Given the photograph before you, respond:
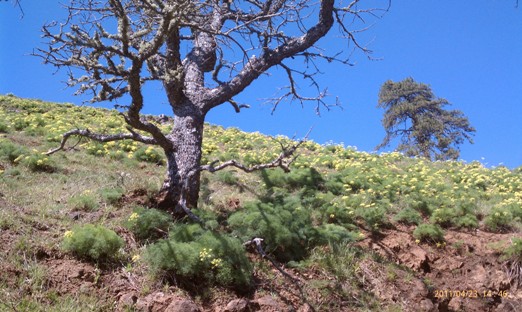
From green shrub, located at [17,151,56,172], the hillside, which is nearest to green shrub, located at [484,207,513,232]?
the hillside

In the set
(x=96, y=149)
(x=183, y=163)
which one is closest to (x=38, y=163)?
(x=96, y=149)

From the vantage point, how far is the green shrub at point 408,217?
23.9 ft

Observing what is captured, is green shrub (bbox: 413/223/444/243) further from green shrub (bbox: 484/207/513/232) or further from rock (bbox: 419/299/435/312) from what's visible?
rock (bbox: 419/299/435/312)

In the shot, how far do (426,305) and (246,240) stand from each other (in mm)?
2283

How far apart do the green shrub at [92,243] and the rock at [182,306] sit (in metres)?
0.96

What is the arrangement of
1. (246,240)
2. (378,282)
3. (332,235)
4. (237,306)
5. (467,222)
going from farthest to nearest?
(467,222), (332,235), (378,282), (246,240), (237,306)

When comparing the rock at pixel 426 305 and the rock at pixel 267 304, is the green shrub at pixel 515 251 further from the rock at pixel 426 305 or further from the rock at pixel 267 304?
the rock at pixel 267 304

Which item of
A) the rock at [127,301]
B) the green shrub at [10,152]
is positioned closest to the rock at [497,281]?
the rock at [127,301]

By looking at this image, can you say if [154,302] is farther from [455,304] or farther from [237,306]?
[455,304]

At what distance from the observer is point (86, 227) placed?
482cm

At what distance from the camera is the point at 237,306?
14.7 feet

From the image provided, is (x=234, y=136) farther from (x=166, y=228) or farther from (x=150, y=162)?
(x=166, y=228)

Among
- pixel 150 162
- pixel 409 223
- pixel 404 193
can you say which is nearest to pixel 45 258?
pixel 150 162
